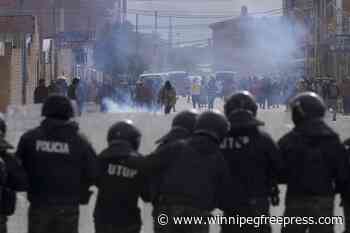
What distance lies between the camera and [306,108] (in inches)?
299

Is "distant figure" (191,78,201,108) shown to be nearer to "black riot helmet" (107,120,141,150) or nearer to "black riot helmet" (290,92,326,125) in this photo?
"black riot helmet" (290,92,326,125)

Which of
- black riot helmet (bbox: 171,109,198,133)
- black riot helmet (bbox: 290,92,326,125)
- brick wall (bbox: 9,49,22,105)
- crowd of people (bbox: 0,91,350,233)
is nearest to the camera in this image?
crowd of people (bbox: 0,91,350,233)

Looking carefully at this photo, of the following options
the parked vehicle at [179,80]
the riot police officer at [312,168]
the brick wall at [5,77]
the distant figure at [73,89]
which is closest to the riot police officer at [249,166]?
the riot police officer at [312,168]

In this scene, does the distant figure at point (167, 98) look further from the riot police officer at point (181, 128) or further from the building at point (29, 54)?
the riot police officer at point (181, 128)

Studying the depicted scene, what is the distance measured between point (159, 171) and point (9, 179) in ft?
3.91

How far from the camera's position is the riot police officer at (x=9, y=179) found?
7.21 metres

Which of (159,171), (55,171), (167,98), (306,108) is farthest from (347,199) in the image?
(167,98)

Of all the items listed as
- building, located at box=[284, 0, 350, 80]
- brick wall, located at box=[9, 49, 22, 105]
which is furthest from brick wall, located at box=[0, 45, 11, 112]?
building, located at box=[284, 0, 350, 80]

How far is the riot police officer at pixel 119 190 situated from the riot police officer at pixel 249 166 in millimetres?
729

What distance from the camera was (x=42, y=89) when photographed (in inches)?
1102

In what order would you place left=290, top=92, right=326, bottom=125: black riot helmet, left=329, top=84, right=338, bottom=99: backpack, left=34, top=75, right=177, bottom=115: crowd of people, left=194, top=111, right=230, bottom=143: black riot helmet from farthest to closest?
1. left=329, top=84, right=338, bottom=99: backpack
2. left=34, top=75, right=177, bottom=115: crowd of people
3. left=290, top=92, right=326, bottom=125: black riot helmet
4. left=194, top=111, right=230, bottom=143: black riot helmet

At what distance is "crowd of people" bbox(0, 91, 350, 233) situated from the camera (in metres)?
7.25

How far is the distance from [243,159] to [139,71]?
207 ft

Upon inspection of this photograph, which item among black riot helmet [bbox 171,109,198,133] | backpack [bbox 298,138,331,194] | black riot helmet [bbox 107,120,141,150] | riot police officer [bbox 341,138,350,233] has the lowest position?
riot police officer [bbox 341,138,350,233]
